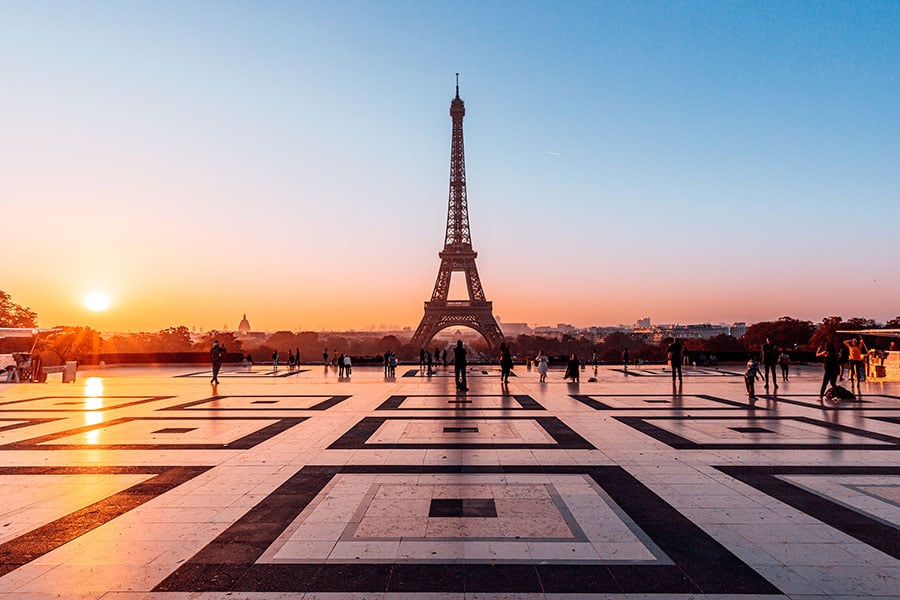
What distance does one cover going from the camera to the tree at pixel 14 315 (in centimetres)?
5097

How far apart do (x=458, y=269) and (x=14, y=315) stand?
44.8 m

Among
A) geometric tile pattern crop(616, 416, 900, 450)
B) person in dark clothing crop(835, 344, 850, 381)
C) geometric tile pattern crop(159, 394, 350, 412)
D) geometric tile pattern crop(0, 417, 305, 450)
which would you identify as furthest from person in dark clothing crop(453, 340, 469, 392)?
person in dark clothing crop(835, 344, 850, 381)

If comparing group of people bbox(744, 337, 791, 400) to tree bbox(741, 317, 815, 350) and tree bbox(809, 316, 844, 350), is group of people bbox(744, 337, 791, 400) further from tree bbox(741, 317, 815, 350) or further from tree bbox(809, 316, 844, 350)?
tree bbox(741, 317, 815, 350)

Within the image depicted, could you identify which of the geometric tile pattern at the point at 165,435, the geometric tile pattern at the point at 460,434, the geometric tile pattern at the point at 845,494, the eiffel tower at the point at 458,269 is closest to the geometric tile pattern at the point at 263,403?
the geometric tile pattern at the point at 165,435

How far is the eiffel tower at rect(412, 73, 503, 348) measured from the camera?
57625 millimetres

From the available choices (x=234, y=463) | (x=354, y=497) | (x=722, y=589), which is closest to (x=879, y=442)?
(x=722, y=589)

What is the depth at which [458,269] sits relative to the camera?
2409 inches

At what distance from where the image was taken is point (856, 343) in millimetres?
17594

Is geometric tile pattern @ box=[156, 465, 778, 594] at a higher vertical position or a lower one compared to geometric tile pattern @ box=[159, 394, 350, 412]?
higher

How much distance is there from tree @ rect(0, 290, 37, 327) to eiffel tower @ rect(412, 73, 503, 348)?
38.4m

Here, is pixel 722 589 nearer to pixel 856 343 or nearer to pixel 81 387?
pixel 856 343

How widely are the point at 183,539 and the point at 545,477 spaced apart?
13.7 ft

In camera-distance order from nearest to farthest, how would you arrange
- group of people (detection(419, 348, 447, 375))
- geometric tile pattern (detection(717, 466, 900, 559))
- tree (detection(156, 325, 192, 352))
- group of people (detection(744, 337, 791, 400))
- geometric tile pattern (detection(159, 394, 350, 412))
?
geometric tile pattern (detection(717, 466, 900, 559)) → geometric tile pattern (detection(159, 394, 350, 412)) → group of people (detection(744, 337, 791, 400)) → group of people (detection(419, 348, 447, 375)) → tree (detection(156, 325, 192, 352))

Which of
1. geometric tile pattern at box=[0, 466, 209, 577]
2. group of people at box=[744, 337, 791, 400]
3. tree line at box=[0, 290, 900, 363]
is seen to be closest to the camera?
geometric tile pattern at box=[0, 466, 209, 577]
